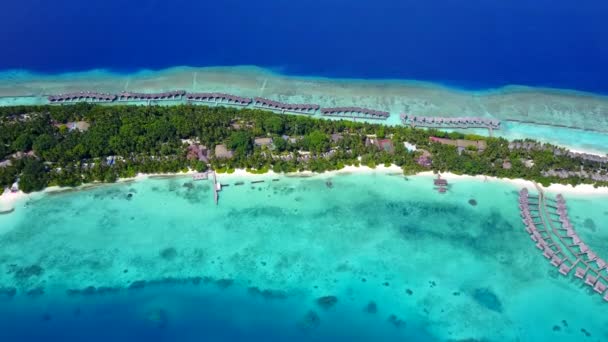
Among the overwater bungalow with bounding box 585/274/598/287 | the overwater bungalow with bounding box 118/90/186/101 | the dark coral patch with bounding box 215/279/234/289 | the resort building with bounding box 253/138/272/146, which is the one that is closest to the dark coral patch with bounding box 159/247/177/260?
the dark coral patch with bounding box 215/279/234/289

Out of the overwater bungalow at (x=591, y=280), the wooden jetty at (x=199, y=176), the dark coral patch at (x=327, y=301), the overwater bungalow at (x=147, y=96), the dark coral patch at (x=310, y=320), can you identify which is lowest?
the dark coral patch at (x=310, y=320)

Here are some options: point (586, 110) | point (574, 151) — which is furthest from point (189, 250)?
point (586, 110)

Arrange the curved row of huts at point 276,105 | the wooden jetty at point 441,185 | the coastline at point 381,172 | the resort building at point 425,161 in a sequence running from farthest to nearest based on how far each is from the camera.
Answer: the curved row of huts at point 276,105 → the resort building at point 425,161 → the wooden jetty at point 441,185 → the coastline at point 381,172

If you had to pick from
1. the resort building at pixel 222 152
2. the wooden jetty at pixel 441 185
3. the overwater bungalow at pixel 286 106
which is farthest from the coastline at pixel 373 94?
the resort building at pixel 222 152

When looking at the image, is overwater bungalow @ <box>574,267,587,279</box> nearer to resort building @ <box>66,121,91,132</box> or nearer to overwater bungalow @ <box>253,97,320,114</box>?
overwater bungalow @ <box>253,97,320,114</box>

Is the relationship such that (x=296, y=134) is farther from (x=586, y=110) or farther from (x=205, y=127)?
(x=586, y=110)

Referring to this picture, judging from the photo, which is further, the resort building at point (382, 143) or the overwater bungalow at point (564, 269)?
the resort building at point (382, 143)

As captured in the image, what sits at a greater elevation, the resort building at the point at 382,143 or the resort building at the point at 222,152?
the resort building at the point at 382,143

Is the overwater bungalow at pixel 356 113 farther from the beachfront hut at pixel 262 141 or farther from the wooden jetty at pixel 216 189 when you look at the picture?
the wooden jetty at pixel 216 189

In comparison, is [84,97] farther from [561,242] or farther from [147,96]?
[561,242]
